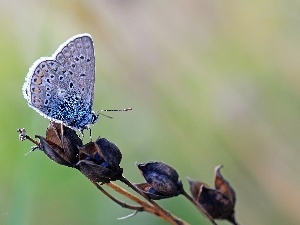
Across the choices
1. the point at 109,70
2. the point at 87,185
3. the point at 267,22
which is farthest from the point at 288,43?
the point at 87,185

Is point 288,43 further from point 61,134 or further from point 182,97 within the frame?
point 61,134

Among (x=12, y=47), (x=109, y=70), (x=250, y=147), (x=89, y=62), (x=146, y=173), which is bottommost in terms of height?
(x=250, y=147)

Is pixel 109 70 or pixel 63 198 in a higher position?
pixel 109 70

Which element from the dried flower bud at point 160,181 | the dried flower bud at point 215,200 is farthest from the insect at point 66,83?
the dried flower bud at point 215,200

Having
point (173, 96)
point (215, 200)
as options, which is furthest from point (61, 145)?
point (173, 96)

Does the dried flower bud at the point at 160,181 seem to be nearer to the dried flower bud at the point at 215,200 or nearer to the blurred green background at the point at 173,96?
the dried flower bud at the point at 215,200

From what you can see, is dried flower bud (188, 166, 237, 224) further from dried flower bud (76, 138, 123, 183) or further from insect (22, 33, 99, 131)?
insect (22, 33, 99, 131)
